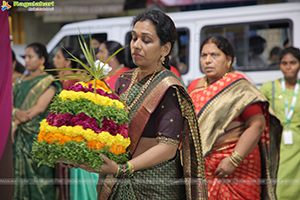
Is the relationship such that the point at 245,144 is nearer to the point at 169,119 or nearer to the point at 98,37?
the point at 169,119

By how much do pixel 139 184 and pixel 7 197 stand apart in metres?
1.08

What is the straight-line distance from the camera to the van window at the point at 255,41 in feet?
17.6

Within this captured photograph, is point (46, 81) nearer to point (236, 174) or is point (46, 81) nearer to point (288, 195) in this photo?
point (236, 174)

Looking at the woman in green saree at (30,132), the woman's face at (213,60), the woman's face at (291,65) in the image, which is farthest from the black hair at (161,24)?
the woman's face at (291,65)

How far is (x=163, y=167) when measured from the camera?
1930 millimetres

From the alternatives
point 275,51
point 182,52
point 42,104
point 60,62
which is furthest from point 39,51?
point 275,51

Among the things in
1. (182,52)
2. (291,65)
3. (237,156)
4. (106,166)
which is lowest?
(237,156)

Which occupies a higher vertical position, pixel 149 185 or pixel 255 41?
pixel 255 41

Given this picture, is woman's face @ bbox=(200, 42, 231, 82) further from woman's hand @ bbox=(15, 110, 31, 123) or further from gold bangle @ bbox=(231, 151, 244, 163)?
woman's hand @ bbox=(15, 110, 31, 123)

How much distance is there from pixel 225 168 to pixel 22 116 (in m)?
2.50

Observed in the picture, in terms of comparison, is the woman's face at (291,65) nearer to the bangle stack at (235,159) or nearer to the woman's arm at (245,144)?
the woman's arm at (245,144)

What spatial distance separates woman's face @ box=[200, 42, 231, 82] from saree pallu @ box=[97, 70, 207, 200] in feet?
3.58

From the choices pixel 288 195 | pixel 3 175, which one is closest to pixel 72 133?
pixel 3 175

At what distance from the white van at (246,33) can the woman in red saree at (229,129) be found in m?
2.57
